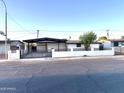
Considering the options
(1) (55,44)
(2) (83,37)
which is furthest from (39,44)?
(2) (83,37)

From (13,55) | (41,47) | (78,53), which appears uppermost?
(41,47)

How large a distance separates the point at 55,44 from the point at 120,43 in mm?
20549

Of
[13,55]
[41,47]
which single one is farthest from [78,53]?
[41,47]

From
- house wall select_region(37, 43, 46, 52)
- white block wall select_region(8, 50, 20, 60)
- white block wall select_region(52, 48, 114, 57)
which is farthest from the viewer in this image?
house wall select_region(37, 43, 46, 52)

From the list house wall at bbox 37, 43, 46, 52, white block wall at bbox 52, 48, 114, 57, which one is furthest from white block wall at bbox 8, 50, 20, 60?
house wall at bbox 37, 43, 46, 52

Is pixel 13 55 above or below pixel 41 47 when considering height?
below

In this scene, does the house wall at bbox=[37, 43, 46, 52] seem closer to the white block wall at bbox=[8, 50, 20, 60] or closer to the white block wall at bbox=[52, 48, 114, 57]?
the white block wall at bbox=[52, 48, 114, 57]

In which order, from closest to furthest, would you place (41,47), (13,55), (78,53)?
(13,55)
(78,53)
(41,47)

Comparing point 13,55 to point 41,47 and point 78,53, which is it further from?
point 41,47

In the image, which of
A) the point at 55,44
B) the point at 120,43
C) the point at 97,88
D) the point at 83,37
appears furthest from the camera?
the point at 120,43

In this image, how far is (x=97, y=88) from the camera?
6.31 m

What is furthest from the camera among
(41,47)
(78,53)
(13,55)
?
(41,47)

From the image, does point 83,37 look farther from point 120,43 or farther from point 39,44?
point 120,43

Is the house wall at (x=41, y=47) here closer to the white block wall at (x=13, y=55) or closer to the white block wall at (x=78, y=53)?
the white block wall at (x=78, y=53)
